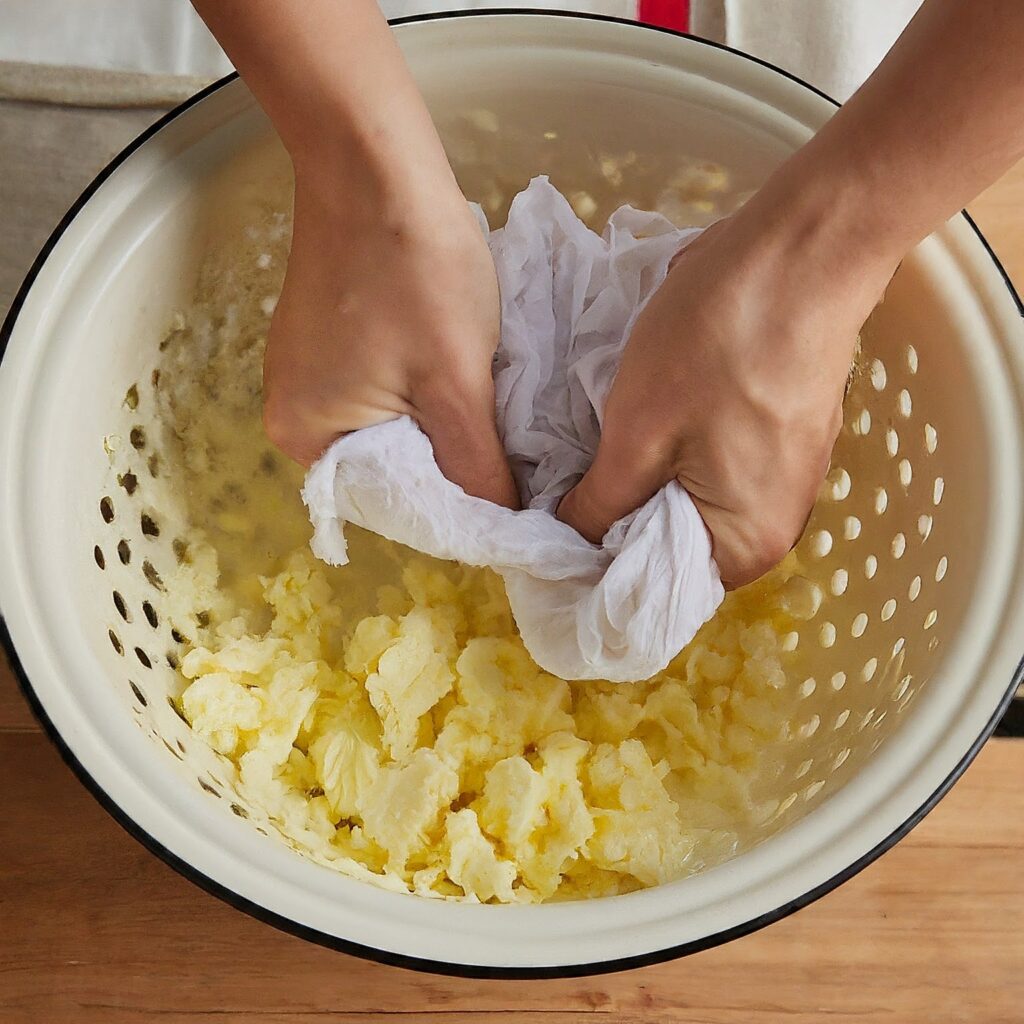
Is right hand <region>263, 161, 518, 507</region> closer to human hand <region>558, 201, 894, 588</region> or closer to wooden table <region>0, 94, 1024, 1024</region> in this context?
→ human hand <region>558, 201, 894, 588</region>

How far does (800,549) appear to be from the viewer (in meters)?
0.58

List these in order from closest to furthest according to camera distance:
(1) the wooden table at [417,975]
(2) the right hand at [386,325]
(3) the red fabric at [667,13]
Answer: (2) the right hand at [386,325], (1) the wooden table at [417,975], (3) the red fabric at [667,13]

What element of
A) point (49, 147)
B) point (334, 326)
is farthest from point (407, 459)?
point (49, 147)

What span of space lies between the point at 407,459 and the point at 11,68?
423 mm

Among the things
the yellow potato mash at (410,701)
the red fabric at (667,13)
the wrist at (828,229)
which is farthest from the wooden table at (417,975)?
the red fabric at (667,13)

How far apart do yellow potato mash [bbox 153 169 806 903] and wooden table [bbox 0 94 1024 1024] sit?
0.25 feet

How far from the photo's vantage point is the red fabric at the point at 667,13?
708 millimetres

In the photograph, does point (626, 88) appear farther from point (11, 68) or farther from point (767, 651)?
point (11, 68)

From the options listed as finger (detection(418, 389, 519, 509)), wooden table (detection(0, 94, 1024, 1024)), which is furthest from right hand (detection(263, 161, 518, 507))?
wooden table (detection(0, 94, 1024, 1024))

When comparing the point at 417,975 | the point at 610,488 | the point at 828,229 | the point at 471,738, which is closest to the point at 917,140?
the point at 828,229

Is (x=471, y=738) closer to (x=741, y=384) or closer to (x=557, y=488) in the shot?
(x=557, y=488)

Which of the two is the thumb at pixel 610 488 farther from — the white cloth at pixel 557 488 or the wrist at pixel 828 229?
the wrist at pixel 828 229

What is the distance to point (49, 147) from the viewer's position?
0.66 m

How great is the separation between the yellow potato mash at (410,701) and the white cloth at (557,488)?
59 mm
